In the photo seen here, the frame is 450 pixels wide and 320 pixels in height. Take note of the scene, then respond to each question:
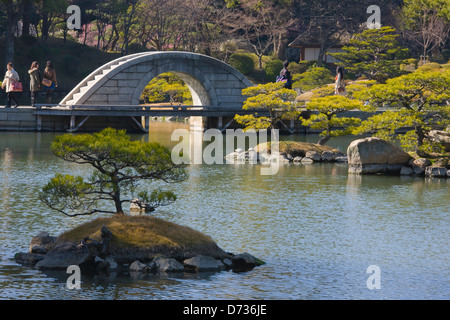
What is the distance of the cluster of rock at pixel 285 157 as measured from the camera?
29500mm

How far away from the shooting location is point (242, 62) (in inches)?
2393

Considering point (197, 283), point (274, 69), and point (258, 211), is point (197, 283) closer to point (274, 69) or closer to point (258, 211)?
point (258, 211)

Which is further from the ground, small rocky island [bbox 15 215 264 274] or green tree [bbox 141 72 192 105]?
green tree [bbox 141 72 192 105]

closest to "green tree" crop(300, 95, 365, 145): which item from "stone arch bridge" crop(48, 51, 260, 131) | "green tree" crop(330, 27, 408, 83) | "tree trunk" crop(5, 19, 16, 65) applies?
"stone arch bridge" crop(48, 51, 260, 131)

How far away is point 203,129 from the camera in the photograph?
4178 centimetres

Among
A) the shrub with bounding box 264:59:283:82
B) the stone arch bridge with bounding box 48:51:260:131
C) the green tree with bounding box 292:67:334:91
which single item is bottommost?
the stone arch bridge with bounding box 48:51:260:131

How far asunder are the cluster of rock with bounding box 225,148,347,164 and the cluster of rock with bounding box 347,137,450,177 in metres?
3.46

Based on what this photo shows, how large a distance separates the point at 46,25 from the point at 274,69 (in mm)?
18050

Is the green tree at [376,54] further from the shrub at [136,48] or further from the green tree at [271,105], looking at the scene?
the green tree at [271,105]

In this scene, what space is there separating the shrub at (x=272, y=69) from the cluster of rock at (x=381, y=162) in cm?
3429

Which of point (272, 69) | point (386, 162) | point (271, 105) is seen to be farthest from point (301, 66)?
point (386, 162)

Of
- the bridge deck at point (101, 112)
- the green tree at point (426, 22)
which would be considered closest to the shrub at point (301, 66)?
the green tree at point (426, 22)

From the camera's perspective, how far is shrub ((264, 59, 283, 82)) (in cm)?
6034

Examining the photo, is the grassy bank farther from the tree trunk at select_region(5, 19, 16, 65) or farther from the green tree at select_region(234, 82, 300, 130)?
the tree trunk at select_region(5, 19, 16, 65)
